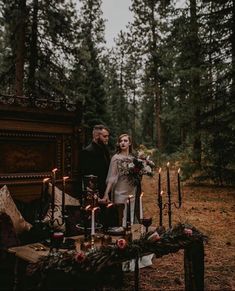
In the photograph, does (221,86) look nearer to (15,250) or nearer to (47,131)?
(47,131)

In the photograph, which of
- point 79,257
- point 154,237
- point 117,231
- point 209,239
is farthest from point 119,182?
point 79,257

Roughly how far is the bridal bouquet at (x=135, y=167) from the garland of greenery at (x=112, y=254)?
176 cm

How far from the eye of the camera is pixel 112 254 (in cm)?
338

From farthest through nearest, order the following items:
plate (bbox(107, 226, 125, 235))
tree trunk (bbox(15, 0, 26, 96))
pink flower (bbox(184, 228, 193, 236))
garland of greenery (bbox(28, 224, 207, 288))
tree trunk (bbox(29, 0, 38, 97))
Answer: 1. tree trunk (bbox(29, 0, 38, 97))
2. tree trunk (bbox(15, 0, 26, 96))
3. plate (bbox(107, 226, 125, 235))
4. pink flower (bbox(184, 228, 193, 236))
5. garland of greenery (bbox(28, 224, 207, 288))

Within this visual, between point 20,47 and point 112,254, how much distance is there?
36.8 feet

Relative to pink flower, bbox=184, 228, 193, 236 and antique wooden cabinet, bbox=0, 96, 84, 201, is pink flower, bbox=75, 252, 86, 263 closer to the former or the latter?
pink flower, bbox=184, 228, 193, 236

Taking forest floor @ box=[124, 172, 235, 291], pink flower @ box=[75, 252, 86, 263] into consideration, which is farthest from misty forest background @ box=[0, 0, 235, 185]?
pink flower @ box=[75, 252, 86, 263]

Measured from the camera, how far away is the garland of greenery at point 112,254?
3.15 m

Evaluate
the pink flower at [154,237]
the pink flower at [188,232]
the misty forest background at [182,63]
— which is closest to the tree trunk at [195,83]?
the misty forest background at [182,63]

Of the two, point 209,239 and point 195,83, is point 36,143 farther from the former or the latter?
point 195,83

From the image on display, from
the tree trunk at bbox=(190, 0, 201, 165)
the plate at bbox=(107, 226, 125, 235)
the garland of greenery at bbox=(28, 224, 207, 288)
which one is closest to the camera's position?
the garland of greenery at bbox=(28, 224, 207, 288)

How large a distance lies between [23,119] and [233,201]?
7.75 metres

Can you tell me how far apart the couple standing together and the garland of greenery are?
6.33 ft

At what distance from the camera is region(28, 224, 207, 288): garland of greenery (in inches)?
124
